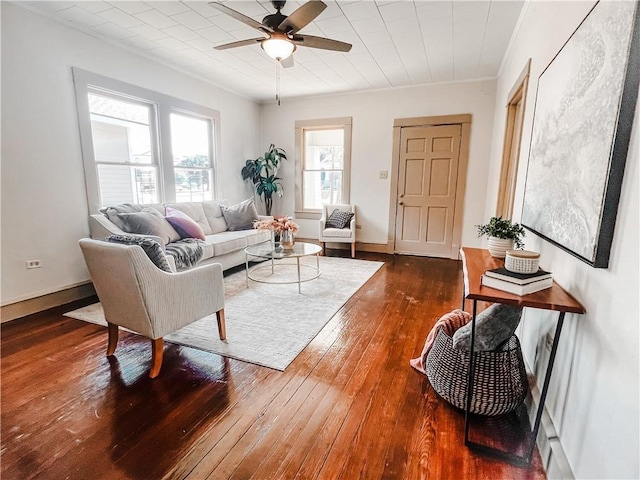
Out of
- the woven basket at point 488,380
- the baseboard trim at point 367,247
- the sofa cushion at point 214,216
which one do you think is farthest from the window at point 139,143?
the woven basket at point 488,380

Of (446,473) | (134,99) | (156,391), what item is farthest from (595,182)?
(134,99)

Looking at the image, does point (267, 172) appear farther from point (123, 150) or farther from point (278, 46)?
point (278, 46)

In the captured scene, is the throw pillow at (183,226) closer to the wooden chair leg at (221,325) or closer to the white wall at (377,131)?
the wooden chair leg at (221,325)

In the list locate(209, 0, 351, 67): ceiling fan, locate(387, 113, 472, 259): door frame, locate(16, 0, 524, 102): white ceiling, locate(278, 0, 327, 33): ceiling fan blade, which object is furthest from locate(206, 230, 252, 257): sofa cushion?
locate(387, 113, 472, 259): door frame

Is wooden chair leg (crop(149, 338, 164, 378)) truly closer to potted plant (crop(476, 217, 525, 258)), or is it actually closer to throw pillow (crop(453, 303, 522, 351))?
throw pillow (crop(453, 303, 522, 351))

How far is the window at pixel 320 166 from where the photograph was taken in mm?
5512

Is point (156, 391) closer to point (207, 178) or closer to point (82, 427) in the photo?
point (82, 427)

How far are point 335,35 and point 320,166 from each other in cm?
275

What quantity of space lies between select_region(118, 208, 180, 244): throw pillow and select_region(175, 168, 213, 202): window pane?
3.92ft

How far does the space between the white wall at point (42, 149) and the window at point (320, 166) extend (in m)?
2.93

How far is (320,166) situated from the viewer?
19.0 ft

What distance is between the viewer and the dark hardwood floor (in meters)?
1.32

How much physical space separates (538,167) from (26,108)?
396 centimetres

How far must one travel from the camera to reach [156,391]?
5.88 ft
